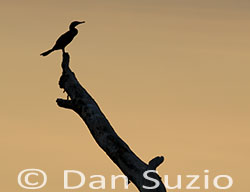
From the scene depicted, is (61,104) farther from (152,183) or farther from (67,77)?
(152,183)

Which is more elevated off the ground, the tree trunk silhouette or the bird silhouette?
the bird silhouette

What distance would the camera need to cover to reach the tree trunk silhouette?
18.2m

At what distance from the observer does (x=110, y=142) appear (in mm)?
18766

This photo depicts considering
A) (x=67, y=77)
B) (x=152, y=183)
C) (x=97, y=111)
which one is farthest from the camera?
(x=67, y=77)

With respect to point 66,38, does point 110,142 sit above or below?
below

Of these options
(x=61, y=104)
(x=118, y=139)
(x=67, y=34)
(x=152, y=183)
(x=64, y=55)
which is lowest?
(x=152, y=183)

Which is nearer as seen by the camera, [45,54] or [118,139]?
[118,139]

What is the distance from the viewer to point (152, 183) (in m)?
18.0

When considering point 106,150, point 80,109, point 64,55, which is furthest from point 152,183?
point 64,55

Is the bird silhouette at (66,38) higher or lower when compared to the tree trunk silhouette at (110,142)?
higher

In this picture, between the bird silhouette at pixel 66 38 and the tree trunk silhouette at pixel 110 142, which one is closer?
the tree trunk silhouette at pixel 110 142

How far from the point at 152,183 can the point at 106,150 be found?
1.58 meters

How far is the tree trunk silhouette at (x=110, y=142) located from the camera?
1820 centimetres

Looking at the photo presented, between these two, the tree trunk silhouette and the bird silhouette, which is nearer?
the tree trunk silhouette
